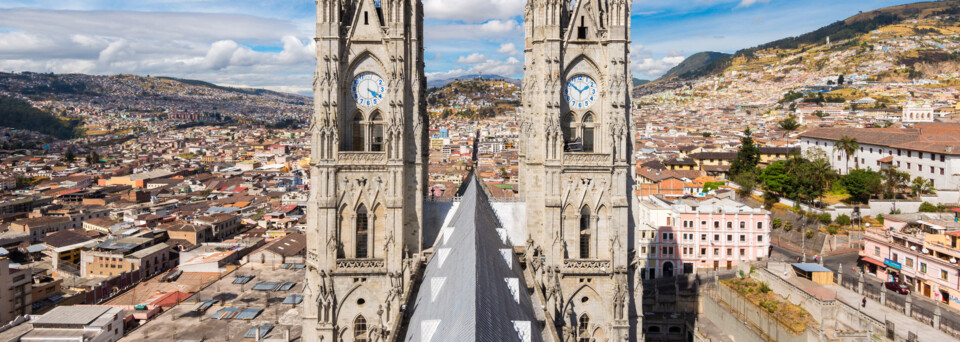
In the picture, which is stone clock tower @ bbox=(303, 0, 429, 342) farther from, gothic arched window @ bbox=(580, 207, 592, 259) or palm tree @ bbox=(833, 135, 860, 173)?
palm tree @ bbox=(833, 135, 860, 173)

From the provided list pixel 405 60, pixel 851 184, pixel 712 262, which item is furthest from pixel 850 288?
pixel 405 60

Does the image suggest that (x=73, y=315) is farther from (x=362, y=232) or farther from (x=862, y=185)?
(x=862, y=185)

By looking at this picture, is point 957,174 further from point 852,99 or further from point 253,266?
point 852,99

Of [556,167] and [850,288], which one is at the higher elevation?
[556,167]

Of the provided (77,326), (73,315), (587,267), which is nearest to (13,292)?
(73,315)

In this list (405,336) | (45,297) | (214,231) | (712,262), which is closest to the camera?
(405,336)

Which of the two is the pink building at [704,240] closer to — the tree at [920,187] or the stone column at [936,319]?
the tree at [920,187]
